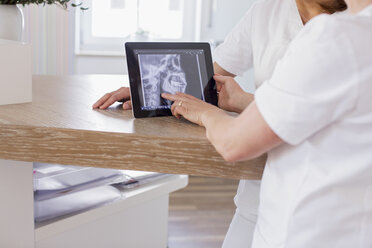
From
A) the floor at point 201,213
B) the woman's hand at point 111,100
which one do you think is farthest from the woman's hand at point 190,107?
the floor at point 201,213

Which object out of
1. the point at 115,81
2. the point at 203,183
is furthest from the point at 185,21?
the point at 115,81

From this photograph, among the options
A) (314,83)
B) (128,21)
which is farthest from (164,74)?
(128,21)

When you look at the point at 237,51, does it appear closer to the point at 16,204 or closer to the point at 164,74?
the point at 164,74

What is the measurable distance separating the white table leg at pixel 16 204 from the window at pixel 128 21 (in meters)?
2.90

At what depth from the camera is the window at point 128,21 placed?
404 centimetres

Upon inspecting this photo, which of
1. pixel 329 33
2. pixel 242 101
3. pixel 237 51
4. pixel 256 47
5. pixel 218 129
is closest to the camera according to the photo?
pixel 329 33

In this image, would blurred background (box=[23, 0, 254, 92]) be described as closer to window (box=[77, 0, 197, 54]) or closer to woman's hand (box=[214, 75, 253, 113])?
window (box=[77, 0, 197, 54])

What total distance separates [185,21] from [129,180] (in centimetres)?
279

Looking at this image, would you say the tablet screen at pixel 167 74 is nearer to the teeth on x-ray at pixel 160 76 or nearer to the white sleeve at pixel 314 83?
the teeth on x-ray at pixel 160 76

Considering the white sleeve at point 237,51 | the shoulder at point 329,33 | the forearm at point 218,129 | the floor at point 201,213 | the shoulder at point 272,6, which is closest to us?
the shoulder at point 329,33

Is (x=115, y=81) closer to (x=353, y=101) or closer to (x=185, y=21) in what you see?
(x=353, y=101)

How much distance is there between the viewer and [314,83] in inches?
29.4

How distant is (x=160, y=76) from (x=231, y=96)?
172 millimetres

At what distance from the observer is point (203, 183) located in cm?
349
